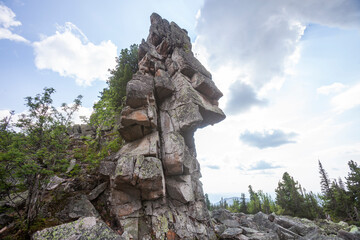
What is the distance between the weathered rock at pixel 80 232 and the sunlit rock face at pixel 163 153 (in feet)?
14.5

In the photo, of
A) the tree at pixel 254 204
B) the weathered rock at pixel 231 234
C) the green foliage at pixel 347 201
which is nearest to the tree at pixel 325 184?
the green foliage at pixel 347 201

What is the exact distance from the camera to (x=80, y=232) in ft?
18.7

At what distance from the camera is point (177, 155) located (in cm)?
1209

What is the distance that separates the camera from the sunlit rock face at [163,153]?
1055 cm

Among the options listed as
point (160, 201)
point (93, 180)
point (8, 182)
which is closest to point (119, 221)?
point (160, 201)

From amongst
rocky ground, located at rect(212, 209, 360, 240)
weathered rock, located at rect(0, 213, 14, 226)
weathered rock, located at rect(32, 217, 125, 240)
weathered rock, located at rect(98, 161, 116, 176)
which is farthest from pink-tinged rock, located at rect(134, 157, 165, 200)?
rocky ground, located at rect(212, 209, 360, 240)

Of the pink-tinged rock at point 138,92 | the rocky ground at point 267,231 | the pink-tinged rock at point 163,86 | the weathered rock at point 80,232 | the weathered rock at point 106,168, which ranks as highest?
the pink-tinged rock at point 163,86

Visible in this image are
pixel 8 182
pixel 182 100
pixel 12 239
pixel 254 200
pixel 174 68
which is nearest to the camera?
pixel 12 239

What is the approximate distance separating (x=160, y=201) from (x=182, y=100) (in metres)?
8.96

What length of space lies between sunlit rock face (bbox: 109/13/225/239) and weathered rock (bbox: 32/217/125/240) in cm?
442

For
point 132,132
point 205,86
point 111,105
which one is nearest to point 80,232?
point 132,132

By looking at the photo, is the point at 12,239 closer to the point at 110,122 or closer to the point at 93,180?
the point at 93,180

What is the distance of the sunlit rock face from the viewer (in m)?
10.6

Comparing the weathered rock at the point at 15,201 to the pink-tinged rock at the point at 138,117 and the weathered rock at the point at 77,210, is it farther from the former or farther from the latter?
the pink-tinged rock at the point at 138,117
